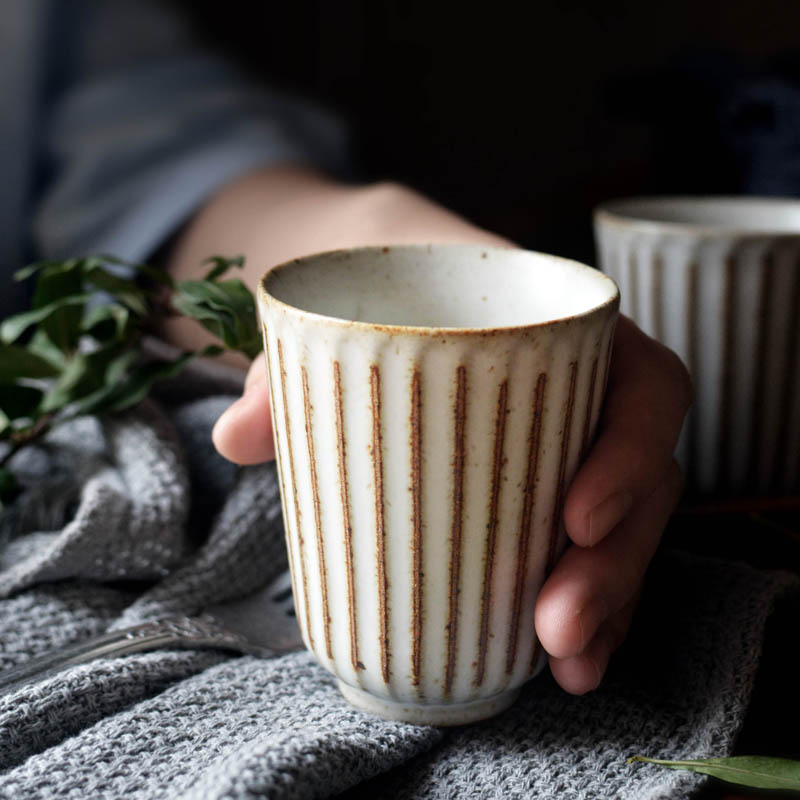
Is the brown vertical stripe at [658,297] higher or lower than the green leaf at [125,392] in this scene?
higher

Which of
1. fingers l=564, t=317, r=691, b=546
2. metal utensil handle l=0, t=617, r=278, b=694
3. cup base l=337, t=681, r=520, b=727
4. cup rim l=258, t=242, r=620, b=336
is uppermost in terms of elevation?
cup rim l=258, t=242, r=620, b=336

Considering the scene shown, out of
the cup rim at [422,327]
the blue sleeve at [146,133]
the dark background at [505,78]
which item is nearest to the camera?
the cup rim at [422,327]

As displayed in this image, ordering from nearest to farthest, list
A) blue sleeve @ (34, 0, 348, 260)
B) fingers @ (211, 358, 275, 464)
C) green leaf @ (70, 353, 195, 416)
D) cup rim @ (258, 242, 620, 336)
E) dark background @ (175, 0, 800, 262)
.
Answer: cup rim @ (258, 242, 620, 336) → fingers @ (211, 358, 275, 464) → green leaf @ (70, 353, 195, 416) → blue sleeve @ (34, 0, 348, 260) → dark background @ (175, 0, 800, 262)

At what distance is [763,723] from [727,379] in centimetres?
17

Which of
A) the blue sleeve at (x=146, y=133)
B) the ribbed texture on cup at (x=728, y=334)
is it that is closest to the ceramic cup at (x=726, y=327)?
the ribbed texture on cup at (x=728, y=334)

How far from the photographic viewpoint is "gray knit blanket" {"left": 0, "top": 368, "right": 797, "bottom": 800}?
1.01ft

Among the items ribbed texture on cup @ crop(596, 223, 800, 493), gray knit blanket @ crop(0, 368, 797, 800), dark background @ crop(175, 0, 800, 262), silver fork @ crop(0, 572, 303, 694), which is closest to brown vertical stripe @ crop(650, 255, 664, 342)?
ribbed texture on cup @ crop(596, 223, 800, 493)

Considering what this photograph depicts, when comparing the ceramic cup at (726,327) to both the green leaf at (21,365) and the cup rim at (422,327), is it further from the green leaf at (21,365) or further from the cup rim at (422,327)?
the green leaf at (21,365)

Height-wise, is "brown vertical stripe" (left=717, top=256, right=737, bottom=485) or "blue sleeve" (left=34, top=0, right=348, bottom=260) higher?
"blue sleeve" (left=34, top=0, right=348, bottom=260)

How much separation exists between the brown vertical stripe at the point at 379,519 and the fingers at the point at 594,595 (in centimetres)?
5

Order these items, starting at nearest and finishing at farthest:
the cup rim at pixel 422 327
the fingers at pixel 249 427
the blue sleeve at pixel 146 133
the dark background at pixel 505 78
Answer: the cup rim at pixel 422 327 → the fingers at pixel 249 427 → the blue sleeve at pixel 146 133 → the dark background at pixel 505 78

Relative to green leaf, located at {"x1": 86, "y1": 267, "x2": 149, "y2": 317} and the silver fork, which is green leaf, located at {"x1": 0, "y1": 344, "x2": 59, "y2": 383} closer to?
green leaf, located at {"x1": 86, "y1": 267, "x2": 149, "y2": 317}

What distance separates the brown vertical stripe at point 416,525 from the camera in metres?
0.28

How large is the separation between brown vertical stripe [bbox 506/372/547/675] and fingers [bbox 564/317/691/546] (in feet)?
0.05
